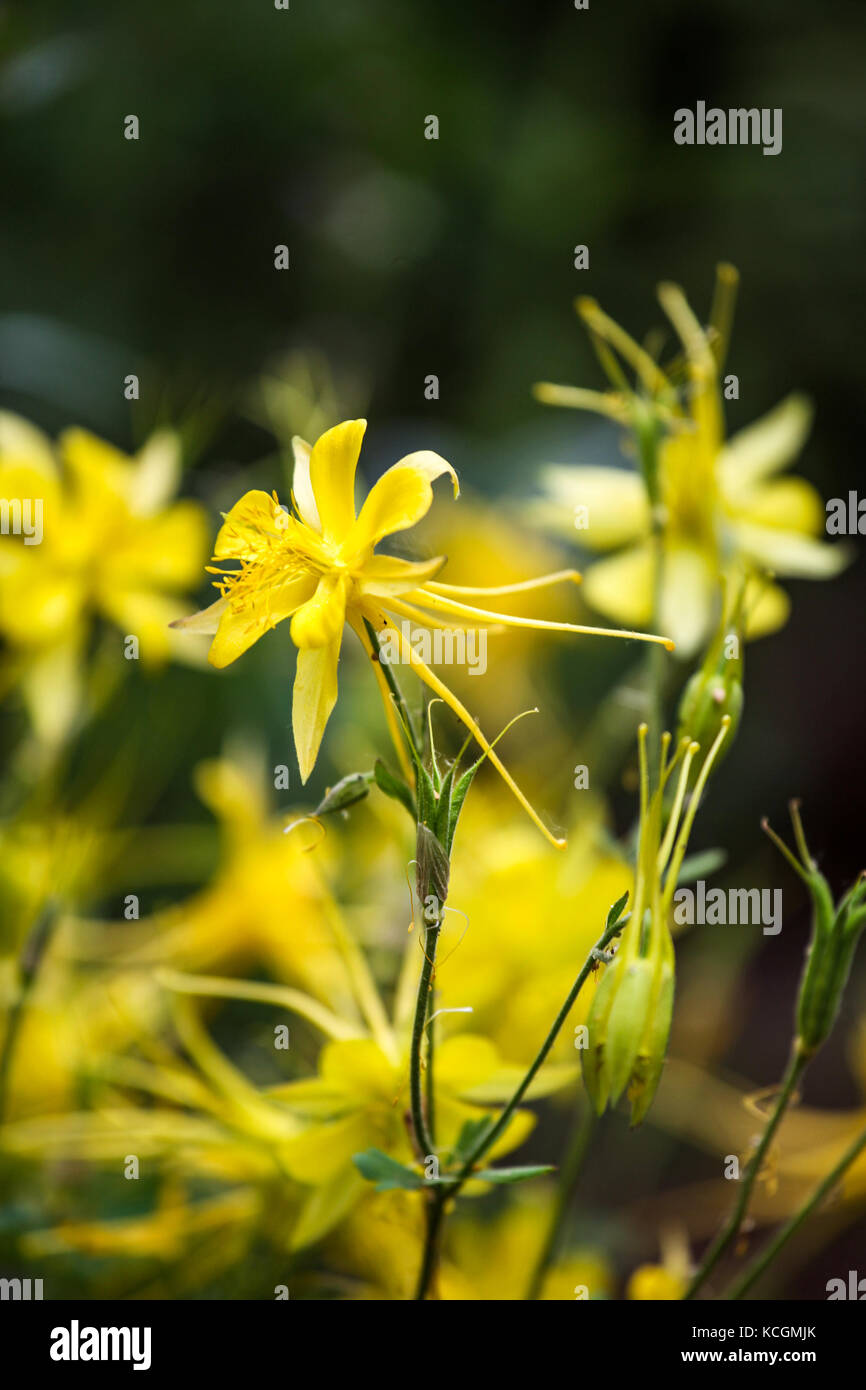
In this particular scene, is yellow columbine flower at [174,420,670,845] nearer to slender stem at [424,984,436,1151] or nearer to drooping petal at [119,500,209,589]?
slender stem at [424,984,436,1151]

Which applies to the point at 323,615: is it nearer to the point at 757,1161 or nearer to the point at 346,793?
the point at 346,793

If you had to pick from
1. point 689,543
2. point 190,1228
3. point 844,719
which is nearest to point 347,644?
point 689,543

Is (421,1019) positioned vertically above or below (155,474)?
below

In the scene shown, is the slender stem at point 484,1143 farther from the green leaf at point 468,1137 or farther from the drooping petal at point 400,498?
the drooping petal at point 400,498

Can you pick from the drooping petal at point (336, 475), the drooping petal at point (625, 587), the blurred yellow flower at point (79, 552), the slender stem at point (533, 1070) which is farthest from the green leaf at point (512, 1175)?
the blurred yellow flower at point (79, 552)

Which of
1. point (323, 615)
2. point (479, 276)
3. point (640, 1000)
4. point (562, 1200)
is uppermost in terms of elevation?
point (479, 276)

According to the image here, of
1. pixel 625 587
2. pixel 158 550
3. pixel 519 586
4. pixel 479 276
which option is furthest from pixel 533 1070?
pixel 479 276
